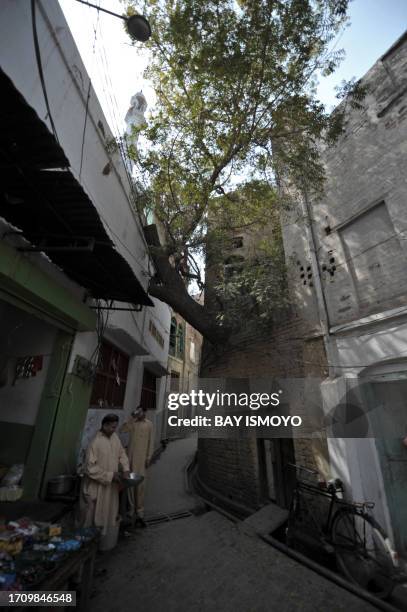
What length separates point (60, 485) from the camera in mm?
4055

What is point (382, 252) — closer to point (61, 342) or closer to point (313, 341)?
point (313, 341)

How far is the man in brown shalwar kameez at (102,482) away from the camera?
389 cm

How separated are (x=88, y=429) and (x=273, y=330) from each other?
15.3 ft

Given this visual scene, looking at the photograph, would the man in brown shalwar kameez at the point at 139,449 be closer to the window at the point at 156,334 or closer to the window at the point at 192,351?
the window at the point at 156,334

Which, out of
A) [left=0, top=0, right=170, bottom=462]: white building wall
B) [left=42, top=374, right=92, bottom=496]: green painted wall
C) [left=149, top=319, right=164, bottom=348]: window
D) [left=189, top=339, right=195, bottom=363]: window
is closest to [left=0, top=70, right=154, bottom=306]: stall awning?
[left=0, top=0, right=170, bottom=462]: white building wall

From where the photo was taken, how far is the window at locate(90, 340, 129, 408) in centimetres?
600

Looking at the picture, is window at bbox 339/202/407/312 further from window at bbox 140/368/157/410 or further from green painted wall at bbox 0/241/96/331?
window at bbox 140/368/157/410

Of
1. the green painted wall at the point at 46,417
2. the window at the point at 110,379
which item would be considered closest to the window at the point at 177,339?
the window at the point at 110,379

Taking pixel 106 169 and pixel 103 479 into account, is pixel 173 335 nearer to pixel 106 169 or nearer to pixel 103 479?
pixel 106 169

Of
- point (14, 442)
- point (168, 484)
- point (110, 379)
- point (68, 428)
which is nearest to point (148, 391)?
point (168, 484)

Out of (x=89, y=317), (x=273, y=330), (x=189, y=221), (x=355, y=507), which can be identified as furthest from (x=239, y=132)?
(x=355, y=507)

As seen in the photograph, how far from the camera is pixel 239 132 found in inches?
272

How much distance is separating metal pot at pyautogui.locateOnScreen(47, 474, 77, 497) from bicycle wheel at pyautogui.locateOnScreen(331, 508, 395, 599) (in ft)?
14.2

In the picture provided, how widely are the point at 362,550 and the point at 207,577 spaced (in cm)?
262
